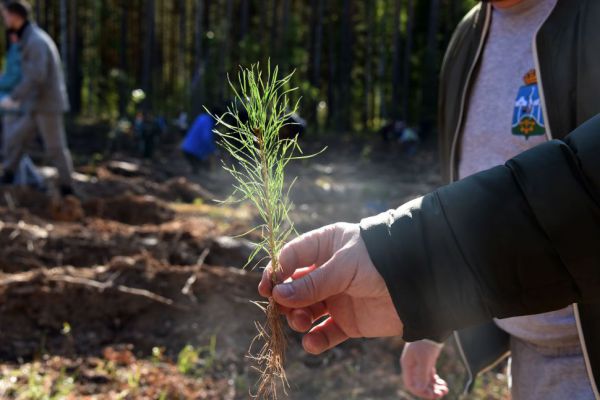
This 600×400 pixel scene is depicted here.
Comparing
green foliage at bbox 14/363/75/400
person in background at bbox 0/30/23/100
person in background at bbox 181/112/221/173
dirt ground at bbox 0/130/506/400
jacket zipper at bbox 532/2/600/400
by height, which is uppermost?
jacket zipper at bbox 532/2/600/400

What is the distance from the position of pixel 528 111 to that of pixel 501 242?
2.70 ft

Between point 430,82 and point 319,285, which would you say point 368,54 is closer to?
point 430,82

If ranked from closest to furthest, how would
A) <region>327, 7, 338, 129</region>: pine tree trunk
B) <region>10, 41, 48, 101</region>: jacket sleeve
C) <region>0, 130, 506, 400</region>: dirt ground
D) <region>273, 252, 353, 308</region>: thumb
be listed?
<region>273, 252, 353, 308</region>: thumb
<region>0, 130, 506, 400</region>: dirt ground
<region>10, 41, 48, 101</region>: jacket sleeve
<region>327, 7, 338, 129</region>: pine tree trunk

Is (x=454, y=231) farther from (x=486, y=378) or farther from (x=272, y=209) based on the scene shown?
(x=486, y=378)

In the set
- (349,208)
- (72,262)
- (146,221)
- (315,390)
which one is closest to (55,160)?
(146,221)

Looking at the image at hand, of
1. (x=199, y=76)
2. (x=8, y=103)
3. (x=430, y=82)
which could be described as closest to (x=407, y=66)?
(x=430, y=82)

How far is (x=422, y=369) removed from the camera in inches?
80.1

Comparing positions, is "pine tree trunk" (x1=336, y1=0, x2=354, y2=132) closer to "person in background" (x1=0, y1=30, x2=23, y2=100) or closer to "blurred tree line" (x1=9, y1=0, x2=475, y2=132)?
"blurred tree line" (x1=9, y1=0, x2=475, y2=132)

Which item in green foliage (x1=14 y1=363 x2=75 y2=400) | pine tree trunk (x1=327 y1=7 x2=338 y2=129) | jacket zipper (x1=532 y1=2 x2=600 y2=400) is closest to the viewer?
jacket zipper (x1=532 y1=2 x2=600 y2=400)

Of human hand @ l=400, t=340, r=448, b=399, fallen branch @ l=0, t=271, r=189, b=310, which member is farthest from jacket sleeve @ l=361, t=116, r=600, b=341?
fallen branch @ l=0, t=271, r=189, b=310

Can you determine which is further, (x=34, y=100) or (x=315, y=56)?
(x=315, y=56)

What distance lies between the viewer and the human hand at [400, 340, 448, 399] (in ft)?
6.64

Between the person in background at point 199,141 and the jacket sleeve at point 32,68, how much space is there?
3.04 metres

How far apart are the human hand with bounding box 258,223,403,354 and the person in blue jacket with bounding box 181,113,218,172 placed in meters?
8.74
